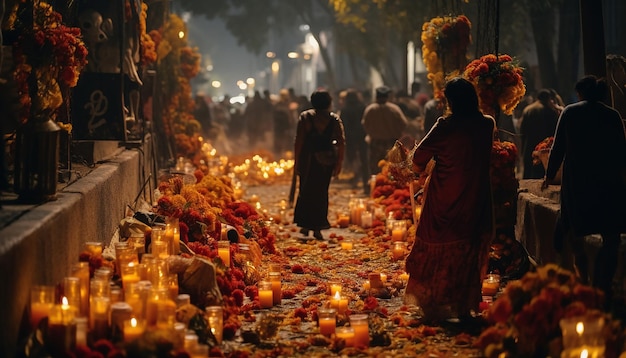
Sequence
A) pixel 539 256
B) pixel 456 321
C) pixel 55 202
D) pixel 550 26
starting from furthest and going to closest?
pixel 550 26 < pixel 539 256 < pixel 456 321 < pixel 55 202

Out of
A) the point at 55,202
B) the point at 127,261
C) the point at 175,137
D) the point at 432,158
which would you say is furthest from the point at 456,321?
the point at 175,137

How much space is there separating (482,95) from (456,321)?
3.70 meters

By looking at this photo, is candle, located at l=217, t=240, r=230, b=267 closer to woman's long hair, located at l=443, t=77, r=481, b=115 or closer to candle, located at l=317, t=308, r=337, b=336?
candle, located at l=317, t=308, r=337, b=336

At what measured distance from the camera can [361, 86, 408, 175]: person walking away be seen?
2128 centimetres

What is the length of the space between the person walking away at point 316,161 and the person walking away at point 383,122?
5.10m

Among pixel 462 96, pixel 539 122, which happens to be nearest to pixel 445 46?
pixel 539 122

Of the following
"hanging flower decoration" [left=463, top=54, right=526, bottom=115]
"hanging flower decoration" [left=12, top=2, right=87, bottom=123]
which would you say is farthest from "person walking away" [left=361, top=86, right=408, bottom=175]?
"hanging flower decoration" [left=12, top=2, right=87, bottom=123]

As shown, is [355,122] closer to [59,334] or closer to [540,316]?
[540,316]

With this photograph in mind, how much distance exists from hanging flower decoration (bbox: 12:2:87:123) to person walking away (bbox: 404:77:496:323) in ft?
11.3

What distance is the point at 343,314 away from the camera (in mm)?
10016

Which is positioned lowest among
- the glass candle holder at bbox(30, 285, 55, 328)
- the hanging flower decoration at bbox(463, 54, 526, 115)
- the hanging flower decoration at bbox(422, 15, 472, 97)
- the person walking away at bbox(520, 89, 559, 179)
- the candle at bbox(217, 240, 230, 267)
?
the candle at bbox(217, 240, 230, 267)

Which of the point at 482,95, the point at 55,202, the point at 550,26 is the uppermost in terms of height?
the point at 550,26

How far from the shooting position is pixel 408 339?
9219 mm

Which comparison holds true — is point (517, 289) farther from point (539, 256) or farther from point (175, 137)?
point (175, 137)
